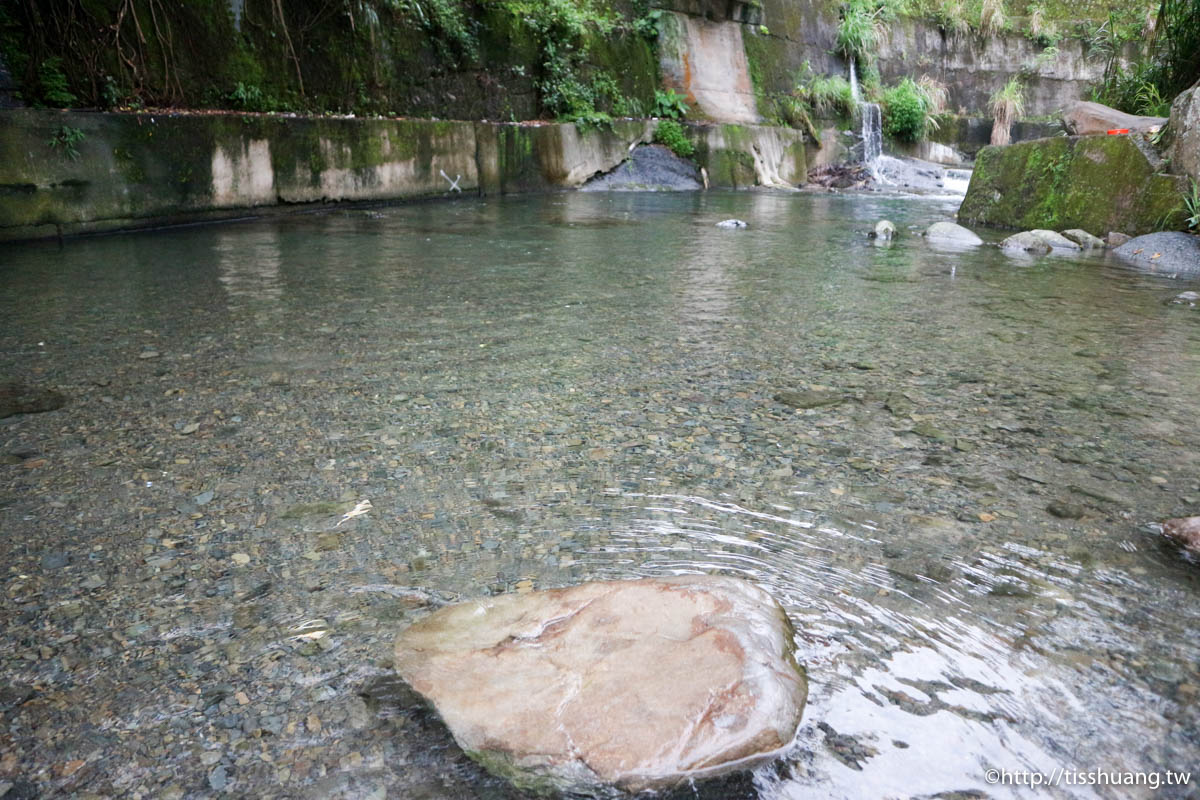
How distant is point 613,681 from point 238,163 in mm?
6566

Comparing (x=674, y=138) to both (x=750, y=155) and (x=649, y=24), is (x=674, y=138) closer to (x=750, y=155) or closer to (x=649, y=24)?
(x=750, y=155)

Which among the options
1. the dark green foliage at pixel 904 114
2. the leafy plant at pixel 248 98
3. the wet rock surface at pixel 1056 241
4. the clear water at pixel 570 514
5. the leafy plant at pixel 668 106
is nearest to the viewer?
the clear water at pixel 570 514

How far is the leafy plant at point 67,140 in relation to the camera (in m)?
5.11

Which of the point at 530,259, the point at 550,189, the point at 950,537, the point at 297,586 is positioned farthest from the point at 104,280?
the point at 550,189

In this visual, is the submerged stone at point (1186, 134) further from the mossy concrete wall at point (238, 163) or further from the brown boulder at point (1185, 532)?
the mossy concrete wall at point (238, 163)

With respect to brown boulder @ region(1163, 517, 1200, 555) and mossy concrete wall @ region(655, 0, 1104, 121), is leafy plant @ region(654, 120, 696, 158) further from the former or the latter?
brown boulder @ region(1163, 517, 1200, 555)

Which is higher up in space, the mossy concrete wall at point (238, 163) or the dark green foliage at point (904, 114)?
the dark green foliage at point (904, 114)

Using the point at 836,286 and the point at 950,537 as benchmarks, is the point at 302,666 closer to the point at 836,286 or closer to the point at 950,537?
the point at 950,537

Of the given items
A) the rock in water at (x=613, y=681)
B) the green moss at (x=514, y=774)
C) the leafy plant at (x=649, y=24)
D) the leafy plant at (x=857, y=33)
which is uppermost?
the leafy plant at (x=857, y=33)

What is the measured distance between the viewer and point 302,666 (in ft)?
3.88

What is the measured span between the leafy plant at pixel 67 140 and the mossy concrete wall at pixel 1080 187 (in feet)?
25.0

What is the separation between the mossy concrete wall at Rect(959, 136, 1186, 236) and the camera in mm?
5738

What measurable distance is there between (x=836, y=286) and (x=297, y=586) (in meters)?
3.52

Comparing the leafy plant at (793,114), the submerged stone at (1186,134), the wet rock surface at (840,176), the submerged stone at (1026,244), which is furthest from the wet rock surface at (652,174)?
the submerged stone at (1186,134)
